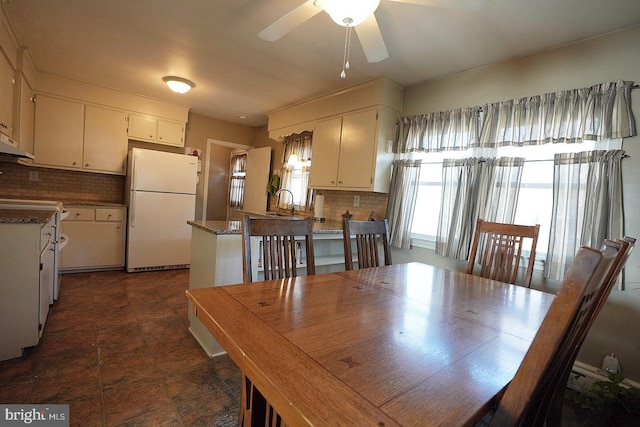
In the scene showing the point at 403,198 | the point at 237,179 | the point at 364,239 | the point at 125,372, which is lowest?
the point at 125,372

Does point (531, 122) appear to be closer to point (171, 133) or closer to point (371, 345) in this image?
point (371, 345)

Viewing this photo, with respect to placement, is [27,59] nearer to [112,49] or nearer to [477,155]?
[112,49]

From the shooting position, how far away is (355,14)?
56.6 inches

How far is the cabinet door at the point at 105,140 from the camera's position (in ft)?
12.6

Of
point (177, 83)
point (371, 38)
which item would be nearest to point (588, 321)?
point (371, 38)

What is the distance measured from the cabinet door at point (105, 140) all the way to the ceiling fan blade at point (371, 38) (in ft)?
12.0

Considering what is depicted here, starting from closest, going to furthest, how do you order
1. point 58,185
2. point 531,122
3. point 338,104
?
point 531,122 < point 338,104 < point 58,185

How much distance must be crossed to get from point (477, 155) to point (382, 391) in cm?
244

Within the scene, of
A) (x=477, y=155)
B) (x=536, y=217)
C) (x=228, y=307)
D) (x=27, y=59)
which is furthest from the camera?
(x=27, y=59)

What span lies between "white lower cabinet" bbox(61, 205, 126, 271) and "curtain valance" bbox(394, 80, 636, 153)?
143 inches

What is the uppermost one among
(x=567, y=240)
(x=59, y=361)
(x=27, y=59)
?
(x=27, y=59)

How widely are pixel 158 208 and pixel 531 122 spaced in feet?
13.5

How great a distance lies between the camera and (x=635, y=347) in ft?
6.07

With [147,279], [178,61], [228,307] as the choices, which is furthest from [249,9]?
[147,279]
